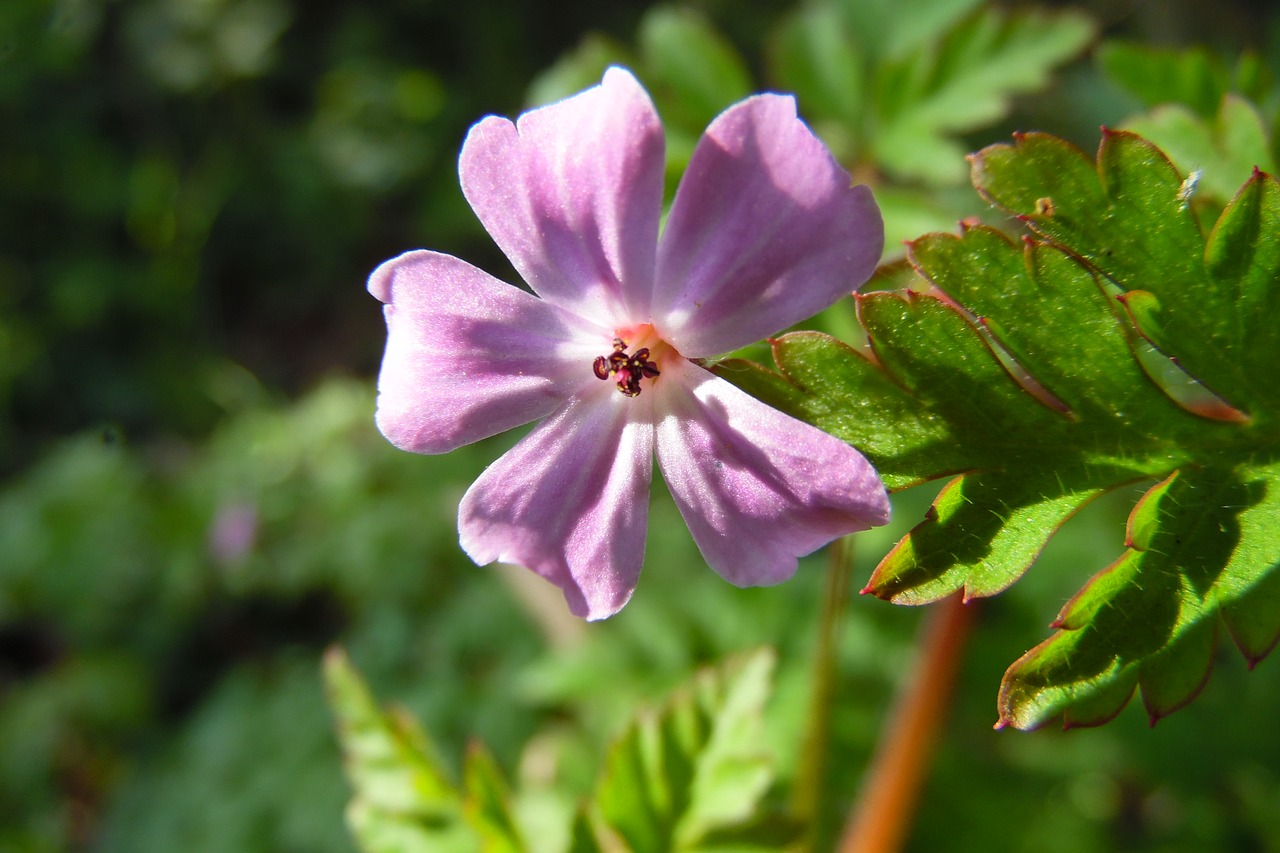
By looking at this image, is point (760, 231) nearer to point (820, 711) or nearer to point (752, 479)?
point (752, 479)

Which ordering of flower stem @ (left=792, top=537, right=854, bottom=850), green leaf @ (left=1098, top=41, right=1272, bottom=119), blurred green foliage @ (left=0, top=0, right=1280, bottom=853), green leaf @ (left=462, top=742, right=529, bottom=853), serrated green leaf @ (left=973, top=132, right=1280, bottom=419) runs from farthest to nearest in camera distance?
blurred green foliage @ (left=0, top=0, right=1280, bottom=853), green leaf @ (left=462, top=742, right=529, bottom=853), flower stem @ (left=792, top=537, right=854, bottom=850), green leaf @ (left=1098, top=41, right=1272, bottom=119), serrated green leaf @ (left=973, top=132, right=1280, bottom=419)

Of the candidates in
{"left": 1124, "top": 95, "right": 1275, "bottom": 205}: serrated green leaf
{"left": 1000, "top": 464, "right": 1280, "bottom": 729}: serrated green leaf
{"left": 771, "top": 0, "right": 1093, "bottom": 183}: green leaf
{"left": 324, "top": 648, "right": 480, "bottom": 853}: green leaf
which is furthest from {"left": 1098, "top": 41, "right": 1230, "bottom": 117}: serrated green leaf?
{"left": 324, "top": 648, "right": 480, "bottom": 853}: green leaf

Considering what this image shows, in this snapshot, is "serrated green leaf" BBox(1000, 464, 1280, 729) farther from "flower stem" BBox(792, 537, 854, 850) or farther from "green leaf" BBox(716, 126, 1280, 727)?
"flower stem" BBox(792, 537, 854, 850)

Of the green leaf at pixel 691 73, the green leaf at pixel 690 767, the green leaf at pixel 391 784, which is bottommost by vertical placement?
the green leaf at pixel 690 767

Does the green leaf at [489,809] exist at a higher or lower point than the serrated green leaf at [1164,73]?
lower

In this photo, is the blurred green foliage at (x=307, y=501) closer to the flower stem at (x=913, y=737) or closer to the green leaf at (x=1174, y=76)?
the green leaf at (x=1174, y=76)

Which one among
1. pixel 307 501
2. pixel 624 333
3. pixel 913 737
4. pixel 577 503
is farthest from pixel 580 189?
pixel 307 501

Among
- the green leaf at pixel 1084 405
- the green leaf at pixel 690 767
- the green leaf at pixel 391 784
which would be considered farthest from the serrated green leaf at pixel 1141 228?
the green leaf at pixel 391 784
